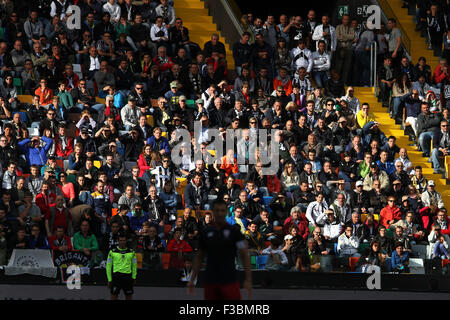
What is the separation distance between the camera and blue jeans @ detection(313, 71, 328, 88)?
86.0 ft

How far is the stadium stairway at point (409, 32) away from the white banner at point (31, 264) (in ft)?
44.7

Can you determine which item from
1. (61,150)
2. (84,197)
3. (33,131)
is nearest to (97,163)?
(61,150)

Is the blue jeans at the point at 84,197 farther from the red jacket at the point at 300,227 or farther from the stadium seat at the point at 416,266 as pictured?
the stadium seat at the point at 416,266

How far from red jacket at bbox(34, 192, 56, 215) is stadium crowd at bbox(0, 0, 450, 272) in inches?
1.5

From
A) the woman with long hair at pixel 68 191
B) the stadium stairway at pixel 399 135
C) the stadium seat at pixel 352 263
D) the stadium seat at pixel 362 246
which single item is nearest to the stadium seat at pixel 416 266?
the stadium seat at pixel 362 246

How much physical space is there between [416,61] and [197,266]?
58.4 feet

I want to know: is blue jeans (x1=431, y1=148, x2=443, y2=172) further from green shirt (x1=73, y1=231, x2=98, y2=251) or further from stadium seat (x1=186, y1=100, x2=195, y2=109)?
green shirt (x1=73, y1=231, x2=98, y2=251)

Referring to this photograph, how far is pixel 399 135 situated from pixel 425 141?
0.99m

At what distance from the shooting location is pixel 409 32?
96.8ft

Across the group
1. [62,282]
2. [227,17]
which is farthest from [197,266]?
[227,17]

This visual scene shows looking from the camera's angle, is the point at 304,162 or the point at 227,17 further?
the point at 227,17

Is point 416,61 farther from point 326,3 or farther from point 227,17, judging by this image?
point 227,17

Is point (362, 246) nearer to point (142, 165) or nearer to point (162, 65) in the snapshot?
point (142, 165)

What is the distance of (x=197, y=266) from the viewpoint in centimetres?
1220
